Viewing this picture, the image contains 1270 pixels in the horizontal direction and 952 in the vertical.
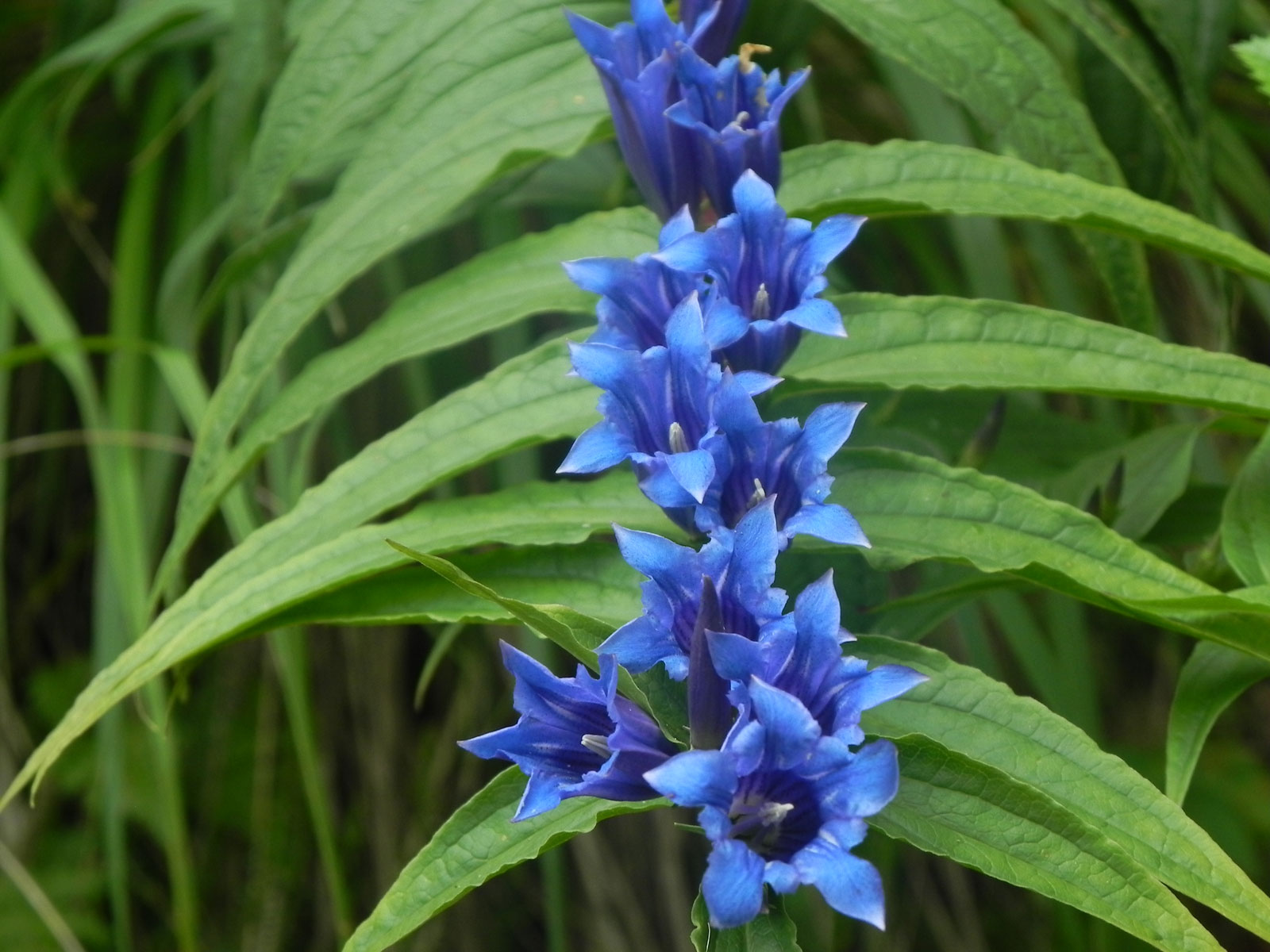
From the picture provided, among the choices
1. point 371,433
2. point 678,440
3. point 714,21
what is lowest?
point 371,433

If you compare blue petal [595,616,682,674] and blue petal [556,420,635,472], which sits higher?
blue petal [556,420,635,472]

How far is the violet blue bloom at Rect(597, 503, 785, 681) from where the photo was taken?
0.36 meters

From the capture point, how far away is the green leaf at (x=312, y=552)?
45 cm

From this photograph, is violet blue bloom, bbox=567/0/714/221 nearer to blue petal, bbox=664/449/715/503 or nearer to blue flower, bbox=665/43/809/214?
blue flower, bbox=665/43/809/214

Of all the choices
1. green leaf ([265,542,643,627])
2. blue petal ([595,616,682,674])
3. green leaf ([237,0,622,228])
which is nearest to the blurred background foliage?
green leaf ([237,0,622,228])

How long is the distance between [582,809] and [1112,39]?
0.51 meters

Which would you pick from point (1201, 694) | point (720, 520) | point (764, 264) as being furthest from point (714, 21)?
point (1201, 694)

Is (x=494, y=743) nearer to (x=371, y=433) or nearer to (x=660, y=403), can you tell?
(x=660, y=403)

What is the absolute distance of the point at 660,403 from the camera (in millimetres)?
411


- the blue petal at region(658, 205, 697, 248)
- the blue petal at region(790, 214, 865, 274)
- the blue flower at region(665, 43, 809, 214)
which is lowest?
the blue petal at region(790, 214, 865, 274)

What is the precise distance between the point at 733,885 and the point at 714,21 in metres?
0.41

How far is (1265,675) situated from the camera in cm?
47

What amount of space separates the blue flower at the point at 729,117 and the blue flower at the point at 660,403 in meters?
0.11

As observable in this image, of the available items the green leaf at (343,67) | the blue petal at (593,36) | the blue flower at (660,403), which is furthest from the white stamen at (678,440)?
the green leaf at (343,67)
